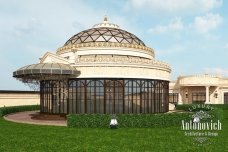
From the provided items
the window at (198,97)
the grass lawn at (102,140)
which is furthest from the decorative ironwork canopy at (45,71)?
the window at (198,97)

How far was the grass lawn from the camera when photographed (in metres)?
20.9

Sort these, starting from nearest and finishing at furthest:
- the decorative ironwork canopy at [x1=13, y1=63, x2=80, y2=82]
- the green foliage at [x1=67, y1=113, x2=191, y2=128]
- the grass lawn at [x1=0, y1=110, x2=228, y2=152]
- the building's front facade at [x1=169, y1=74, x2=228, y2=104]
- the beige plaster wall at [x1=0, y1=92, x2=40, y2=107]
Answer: the grass lawn at [x1=0, y1=110, x2=228, y2=152], the green foliage at [x1=67, y1=113, x2=191, y2=128], the decorative ironwork canopy at [x1=13, y1=63, x2=80, y2=82], the beige plaster wall at [x1=0, y1=92, x2=40, y2=107], the building's front facade at [x1=169, y1=74, x2=228, y2=104]

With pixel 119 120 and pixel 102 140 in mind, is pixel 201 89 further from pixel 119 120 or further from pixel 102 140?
pixel 102 140

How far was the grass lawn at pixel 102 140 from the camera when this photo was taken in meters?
20.9

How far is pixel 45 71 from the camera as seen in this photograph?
120 ft

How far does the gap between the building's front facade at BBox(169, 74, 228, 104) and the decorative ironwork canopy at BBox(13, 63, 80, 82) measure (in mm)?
42968

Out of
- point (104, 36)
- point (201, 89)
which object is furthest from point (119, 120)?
point (201, 89)

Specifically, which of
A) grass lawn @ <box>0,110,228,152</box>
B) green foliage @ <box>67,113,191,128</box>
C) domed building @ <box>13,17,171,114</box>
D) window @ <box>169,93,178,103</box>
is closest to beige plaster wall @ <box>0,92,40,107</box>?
domed building @ <box>13,17,171,114</box>

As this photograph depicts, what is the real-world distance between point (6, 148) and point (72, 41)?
3461 cm

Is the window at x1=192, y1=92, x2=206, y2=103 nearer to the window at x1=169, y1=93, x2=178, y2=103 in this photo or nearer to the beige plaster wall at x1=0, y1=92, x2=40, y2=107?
the window at x1=169, y1=93, x2=178, y2=103

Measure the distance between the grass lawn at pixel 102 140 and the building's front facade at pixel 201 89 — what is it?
46454 mm

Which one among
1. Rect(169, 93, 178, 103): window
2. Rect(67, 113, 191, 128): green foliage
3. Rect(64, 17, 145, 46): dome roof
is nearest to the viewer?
Rect(67, 113, 191, 128): green foliage

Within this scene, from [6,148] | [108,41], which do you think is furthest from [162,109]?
[6,148]

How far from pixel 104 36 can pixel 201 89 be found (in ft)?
124
